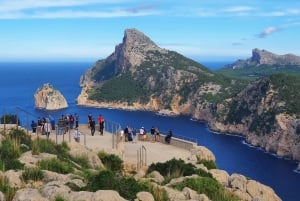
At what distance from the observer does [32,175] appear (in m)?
16.5

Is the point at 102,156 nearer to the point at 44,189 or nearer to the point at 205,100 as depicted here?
the point at 44,189

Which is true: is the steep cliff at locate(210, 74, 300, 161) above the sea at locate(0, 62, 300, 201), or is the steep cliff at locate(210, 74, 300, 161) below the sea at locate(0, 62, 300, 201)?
above

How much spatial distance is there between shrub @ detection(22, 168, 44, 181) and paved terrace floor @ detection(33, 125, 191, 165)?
1057cm

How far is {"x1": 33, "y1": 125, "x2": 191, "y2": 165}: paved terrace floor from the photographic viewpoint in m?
29.0

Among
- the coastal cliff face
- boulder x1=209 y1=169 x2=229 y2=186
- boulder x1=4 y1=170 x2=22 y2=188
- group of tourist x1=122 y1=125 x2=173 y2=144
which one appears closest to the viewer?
boulder x1=4 y1=170 x2=22 y2=188

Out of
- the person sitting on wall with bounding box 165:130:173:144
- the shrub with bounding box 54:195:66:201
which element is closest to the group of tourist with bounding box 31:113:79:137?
the person sitting on wall with bounding box 165:130:173:144

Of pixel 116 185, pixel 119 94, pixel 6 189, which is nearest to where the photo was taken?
pixel 6 189

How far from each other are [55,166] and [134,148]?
47.4 ft

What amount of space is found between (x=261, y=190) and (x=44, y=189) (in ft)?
44.1

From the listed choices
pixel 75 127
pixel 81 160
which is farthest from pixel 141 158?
pixel 75 127

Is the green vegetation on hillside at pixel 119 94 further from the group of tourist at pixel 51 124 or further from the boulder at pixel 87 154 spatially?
the boulder at pixel 87 154

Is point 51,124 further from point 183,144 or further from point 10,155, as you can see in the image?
point 10,155

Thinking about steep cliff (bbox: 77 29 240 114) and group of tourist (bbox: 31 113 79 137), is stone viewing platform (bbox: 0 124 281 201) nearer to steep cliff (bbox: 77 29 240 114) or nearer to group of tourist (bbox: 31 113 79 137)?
group of tourist (bbox: 31 113 79 137)

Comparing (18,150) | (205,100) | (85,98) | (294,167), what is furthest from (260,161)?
(85,98)
